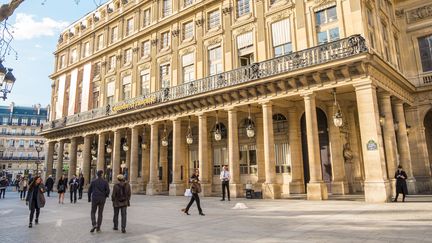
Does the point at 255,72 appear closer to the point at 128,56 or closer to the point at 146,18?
the point at 146,18

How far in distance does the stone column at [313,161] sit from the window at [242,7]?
8159mm

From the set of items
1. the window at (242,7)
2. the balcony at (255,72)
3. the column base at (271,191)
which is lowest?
the column base at (271,191)

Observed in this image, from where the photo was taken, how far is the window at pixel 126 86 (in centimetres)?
2731

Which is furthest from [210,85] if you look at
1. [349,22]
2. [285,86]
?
[349,22]

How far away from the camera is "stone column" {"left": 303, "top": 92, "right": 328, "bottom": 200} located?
14.1 m

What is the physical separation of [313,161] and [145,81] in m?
16.6

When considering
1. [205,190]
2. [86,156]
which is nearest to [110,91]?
[86,156]

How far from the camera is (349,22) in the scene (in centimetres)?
1534

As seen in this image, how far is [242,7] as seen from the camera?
2033cm

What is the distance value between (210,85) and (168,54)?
6823mm

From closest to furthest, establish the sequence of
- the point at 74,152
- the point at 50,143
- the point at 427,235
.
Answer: the point at 427,235
the point at 74,152
the point at 50,143

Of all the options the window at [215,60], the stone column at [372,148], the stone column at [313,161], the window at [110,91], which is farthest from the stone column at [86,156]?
the stone column at [372,148]

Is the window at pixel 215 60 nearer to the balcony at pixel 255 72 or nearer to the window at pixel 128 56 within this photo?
the balcony at pixel 255 72

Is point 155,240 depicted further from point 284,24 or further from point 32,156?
point 32,156
